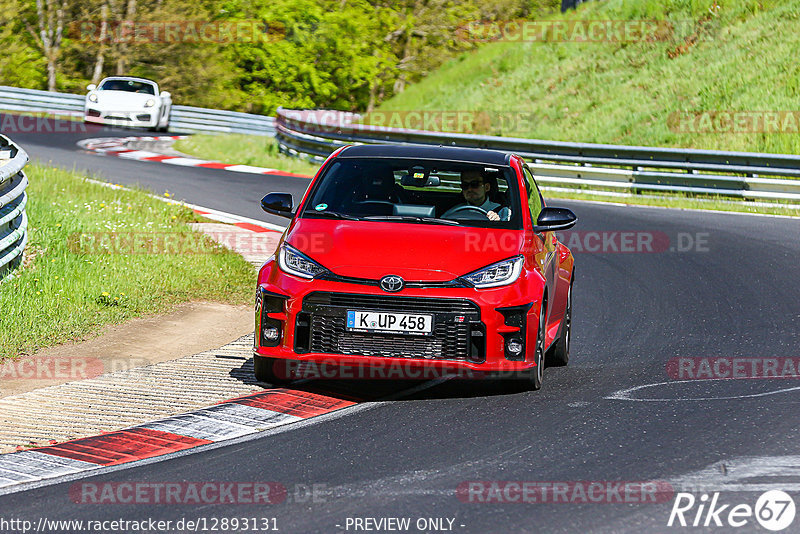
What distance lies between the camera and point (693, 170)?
21.5 meters

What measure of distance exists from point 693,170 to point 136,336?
14.3 metres

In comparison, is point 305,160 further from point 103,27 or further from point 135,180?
point 103,27

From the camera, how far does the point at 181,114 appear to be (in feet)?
123

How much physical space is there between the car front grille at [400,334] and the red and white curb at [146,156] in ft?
53.0

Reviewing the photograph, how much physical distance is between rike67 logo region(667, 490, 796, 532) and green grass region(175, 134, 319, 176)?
63.0ft

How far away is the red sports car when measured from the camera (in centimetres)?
724

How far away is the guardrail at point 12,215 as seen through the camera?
10508 mm

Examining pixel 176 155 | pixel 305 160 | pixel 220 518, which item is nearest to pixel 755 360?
pixel 220 518

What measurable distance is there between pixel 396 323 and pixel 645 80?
87.9 feet
